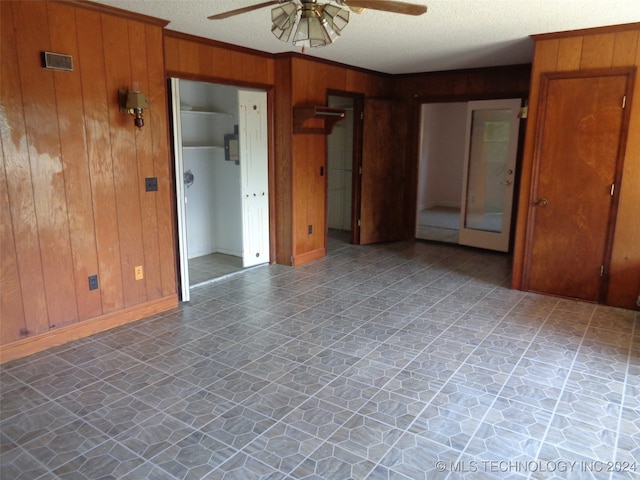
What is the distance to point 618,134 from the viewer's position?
4.06 meters

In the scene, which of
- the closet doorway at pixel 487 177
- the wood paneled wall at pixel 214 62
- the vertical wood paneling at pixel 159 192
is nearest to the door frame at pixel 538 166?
the closet doorway at pixel 487 177

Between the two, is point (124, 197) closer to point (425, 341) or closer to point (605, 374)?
point (425, 341)

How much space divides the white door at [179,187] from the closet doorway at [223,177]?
48 centimetres

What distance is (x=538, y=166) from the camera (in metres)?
4.45

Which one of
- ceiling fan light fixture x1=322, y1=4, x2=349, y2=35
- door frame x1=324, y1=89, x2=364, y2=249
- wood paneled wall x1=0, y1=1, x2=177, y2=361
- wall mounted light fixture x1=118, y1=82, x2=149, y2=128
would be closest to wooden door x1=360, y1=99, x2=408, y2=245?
door frame x1=324, y1=89, x2=364, y2=249

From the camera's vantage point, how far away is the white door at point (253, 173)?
515 cm

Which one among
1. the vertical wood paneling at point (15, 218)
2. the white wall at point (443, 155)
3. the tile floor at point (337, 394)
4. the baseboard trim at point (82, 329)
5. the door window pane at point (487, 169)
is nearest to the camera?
the tile floor at point (337, 394)

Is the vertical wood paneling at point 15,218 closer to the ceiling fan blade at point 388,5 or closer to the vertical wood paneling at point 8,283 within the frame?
the vertical wood paneling at point 8,283

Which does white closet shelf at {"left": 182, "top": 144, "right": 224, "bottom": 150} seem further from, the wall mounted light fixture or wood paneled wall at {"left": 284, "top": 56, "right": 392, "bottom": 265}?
the wall mounted light fixture

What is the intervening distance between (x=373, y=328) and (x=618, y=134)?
2.83 meters

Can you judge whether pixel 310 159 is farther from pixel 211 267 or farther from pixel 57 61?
pixel 57 61

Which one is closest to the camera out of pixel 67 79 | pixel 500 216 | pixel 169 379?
pixel 169 379

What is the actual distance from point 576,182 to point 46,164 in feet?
14.9

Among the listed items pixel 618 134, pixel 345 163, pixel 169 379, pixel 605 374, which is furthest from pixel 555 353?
pixel 345 163
